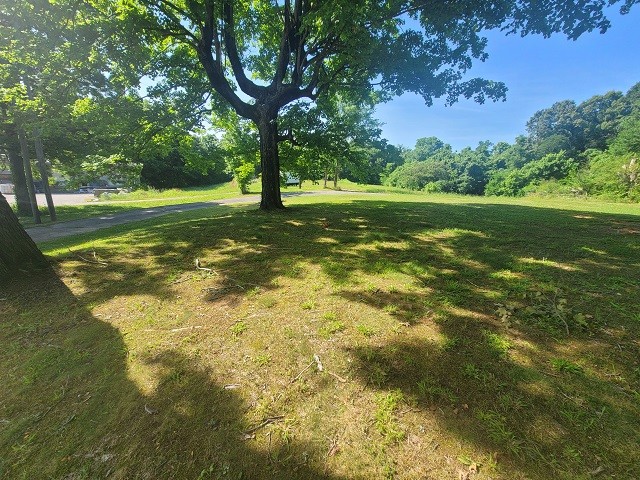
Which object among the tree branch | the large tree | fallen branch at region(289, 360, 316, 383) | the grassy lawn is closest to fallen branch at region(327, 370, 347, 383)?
the grassy lawn

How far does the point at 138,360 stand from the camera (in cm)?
238

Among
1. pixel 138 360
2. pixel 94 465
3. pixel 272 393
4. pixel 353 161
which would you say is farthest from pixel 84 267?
pixel 353 161

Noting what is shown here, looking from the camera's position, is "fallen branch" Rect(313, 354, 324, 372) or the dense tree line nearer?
"fallen branch" Rect(313, 354, 324, 372)

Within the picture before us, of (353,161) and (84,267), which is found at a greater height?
(353,161)

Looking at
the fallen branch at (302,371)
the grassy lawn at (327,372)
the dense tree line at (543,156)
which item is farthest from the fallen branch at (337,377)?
the dense tree line at (543,156)

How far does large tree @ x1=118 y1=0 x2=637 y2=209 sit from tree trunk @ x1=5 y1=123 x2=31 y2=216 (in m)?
11.2

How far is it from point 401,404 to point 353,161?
11379mm

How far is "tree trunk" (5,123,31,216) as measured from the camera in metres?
14.4

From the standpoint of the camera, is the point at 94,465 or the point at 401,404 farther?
the point at 401,404

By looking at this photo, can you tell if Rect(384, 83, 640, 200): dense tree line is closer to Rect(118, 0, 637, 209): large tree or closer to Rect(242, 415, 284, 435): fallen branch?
Rect(118, 0, 637, 209): large tree

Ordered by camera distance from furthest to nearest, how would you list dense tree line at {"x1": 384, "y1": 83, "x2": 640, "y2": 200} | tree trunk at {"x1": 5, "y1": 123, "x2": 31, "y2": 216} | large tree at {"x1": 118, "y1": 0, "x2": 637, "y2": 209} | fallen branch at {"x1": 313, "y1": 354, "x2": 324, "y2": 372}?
dense tree line at {"x1": 384, "y1": 83, "x2": 640, "y2": 200}, tree trunk at {"x1": 5, "y1": 123, "x2": 31, "y2": 216}, large tree at {"x1": 118, "y1": 0, "x2": 637, "y2": 209}, fallen branch at {"x1": 313, "y1": 354, "x2": 324, "y2": 372}

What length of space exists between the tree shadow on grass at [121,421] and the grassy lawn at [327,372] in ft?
0.04

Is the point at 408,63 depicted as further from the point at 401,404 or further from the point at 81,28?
the point at 81,28

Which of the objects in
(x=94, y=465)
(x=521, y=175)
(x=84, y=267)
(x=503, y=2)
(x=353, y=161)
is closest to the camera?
(x=94, y=465)
